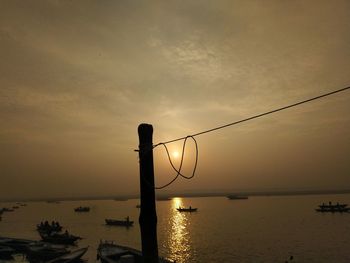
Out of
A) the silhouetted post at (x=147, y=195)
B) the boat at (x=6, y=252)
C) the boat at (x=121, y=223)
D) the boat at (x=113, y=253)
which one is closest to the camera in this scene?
the silhouetted post at (x=147, y=195)

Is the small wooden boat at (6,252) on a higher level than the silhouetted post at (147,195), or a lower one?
lower

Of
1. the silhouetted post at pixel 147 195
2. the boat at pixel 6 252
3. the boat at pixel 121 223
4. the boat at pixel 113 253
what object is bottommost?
the boat at pixel 121 223

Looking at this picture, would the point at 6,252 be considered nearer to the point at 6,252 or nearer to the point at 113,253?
the point at 6,252

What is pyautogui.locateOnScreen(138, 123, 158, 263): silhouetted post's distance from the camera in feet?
26.0

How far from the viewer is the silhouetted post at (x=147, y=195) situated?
7930mm

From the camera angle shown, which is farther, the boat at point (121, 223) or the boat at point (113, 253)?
the boat at point (121, 223)

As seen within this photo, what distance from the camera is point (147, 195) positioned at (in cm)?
806

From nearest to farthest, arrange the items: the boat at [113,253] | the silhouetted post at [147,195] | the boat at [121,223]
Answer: the silhouetted post at [147,195] < the boat at [113,253] < the boat at [121,223]

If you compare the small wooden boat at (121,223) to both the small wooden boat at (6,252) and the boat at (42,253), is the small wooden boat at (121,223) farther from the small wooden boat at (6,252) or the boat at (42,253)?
the boat at (42,253)

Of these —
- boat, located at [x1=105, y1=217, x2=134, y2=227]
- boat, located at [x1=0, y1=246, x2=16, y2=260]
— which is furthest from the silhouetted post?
boat, located at [x1=105, y1=217, x2=134, y2=227]

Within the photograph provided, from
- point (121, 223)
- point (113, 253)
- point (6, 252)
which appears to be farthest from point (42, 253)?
point (121, 223)

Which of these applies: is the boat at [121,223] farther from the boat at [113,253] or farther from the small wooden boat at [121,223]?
the boat at [113,253]

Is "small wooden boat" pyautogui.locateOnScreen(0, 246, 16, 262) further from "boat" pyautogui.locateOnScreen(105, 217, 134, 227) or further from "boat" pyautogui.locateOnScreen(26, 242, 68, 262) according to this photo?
"boat" pyautogui.locateOnScreen(105, 217, 134, 227)

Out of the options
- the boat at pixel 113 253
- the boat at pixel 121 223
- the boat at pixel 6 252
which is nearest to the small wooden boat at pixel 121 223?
the boat at pixel 121 223
